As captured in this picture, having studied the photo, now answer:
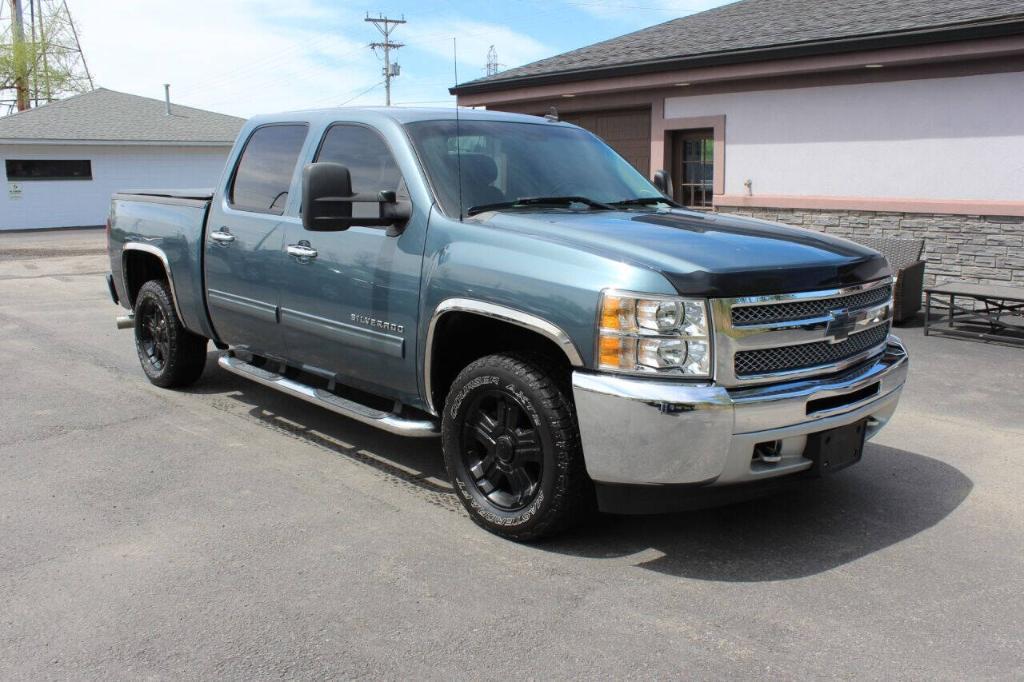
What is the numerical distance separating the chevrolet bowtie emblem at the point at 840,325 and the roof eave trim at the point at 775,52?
7.42m

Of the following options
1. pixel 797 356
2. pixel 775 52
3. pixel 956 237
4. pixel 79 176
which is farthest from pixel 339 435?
pixel 79 176

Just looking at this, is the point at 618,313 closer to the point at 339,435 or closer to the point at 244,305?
the point at 339,435

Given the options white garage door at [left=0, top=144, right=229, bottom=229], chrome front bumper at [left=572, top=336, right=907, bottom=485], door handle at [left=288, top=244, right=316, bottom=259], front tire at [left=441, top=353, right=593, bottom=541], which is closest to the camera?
chrome front bumper at [left=572, top=336, right=907, bottom=485]

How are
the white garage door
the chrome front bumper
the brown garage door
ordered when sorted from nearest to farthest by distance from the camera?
1. the chrome front bumper
2. the brown garage door
3. the white garage door

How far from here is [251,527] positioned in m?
4.46

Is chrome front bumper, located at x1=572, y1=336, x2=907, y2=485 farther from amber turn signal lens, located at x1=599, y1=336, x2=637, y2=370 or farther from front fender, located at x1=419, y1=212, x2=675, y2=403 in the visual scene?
front fender, located at x1=419, y1=212, x2=675, y2=403

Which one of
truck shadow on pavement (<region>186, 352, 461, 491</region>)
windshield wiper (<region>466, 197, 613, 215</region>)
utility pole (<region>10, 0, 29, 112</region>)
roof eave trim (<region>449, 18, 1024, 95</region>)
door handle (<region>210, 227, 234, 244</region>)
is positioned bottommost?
truck shadow on pavement (<region>186, 352, 461, 491</region>)

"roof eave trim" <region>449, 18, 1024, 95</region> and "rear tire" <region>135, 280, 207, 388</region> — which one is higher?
"roof eave trim" <region>449, 18, 1024, 95</region>

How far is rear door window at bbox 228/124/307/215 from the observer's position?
568 centimetres

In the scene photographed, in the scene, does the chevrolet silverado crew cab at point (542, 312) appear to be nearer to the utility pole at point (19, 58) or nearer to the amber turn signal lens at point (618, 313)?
the amber turn signal lens at point (618, 313)

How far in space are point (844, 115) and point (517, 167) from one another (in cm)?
807

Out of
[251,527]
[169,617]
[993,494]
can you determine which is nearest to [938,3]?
[993,494]

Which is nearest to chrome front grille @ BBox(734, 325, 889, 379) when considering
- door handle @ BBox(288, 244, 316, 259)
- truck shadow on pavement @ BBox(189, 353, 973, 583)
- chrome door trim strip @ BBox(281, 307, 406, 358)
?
truck shadow on pavement @ BBox(189, 353, 973, 583)

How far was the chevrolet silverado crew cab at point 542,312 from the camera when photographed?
3.71m
